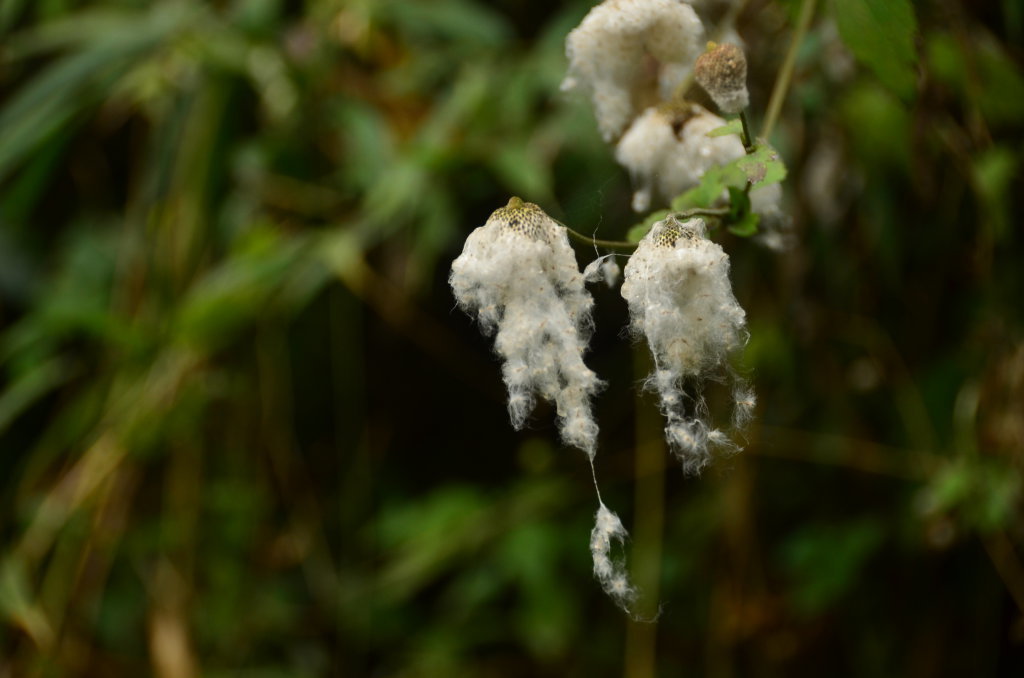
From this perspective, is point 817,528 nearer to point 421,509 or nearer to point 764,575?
point 764,575

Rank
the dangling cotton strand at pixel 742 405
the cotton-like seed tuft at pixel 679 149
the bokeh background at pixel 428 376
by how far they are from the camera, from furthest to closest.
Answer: the bokeh background at pixel 428 376 < the cotton-like seed tuft at pixel 679 149 < the dangling cotton strand at pixel 742 405

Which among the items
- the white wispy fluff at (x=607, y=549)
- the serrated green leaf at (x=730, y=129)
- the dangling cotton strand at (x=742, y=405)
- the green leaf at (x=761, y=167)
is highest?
the serrated green leaf at (x=730, y=129)

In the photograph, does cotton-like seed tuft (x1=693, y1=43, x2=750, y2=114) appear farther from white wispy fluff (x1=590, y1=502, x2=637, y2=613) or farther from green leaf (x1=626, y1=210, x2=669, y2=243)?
white wispy fluff (x1=590, y1=502, x2=637, y2=613)

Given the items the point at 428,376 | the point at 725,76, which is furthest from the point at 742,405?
the point at 428,376

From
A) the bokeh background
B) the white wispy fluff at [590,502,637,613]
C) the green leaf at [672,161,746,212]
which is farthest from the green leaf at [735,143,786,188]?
the bokeh background

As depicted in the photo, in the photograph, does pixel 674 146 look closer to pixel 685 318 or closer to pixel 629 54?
pixel 629 54

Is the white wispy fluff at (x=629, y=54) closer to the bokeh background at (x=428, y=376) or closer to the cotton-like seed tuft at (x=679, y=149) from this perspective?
the cotton-like seed tuft at (x=679, y=149)

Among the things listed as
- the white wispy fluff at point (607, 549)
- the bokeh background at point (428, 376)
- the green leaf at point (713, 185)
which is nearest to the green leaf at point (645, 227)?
the green leaf at point (713, 185)
